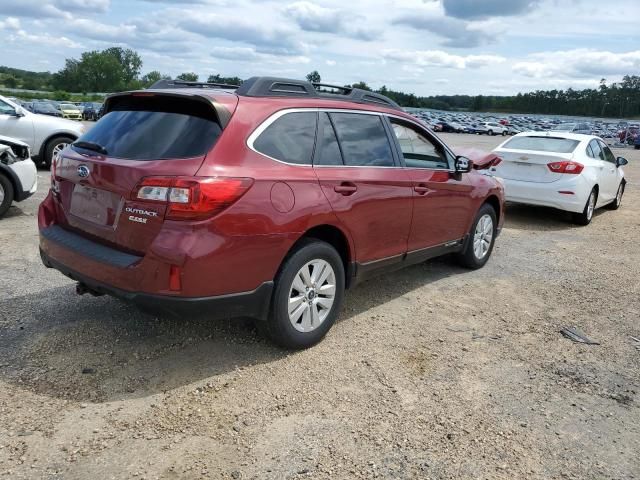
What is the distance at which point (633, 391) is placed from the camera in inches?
151

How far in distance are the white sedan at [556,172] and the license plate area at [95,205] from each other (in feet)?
24.5

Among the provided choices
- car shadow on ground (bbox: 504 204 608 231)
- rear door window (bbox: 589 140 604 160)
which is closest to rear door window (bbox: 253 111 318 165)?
car shadow on ground (bbox: 504 204 608 231)

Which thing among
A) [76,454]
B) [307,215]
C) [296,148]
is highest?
[296,148]

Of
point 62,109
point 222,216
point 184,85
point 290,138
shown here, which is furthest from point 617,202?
point 62,109

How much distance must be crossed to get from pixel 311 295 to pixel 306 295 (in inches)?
2.3

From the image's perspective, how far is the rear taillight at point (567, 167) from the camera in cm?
923

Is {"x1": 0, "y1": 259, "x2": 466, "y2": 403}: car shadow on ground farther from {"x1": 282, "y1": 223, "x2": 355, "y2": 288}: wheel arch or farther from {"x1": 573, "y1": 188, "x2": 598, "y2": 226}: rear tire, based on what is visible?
{"x1": 573, "y1": 188, "x2": 598, "y2": 226}: rear tire

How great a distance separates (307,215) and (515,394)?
1738mm

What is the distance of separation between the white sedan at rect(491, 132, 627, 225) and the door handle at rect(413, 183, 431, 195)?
497 centimetres

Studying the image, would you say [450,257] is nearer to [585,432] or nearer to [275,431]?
[585,432]

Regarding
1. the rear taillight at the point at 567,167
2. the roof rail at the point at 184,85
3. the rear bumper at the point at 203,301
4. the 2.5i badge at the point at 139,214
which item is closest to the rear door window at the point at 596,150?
the rear taillight at the point at 567,167

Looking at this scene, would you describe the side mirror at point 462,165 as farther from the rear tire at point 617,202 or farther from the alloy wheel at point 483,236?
the rear tire at point 617,202

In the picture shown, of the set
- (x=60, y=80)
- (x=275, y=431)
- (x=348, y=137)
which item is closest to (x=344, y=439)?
(x=275, y=431)

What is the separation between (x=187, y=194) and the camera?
328cm
